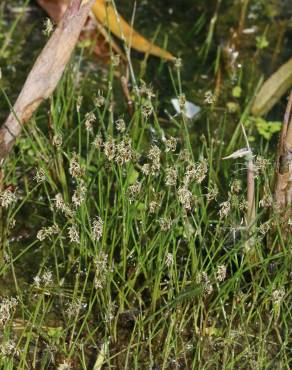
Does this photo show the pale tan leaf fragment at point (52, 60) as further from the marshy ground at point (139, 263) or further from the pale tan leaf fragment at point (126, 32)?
the pale tan leaf fragment at point (126, 32)

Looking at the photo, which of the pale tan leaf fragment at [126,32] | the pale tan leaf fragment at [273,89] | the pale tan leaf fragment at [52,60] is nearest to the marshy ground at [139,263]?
the pale tan leaf fragment at [52,60]

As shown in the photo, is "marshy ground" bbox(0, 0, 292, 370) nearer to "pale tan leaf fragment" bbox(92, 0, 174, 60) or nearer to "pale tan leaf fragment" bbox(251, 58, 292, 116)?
"pale tan leaf fragment" bbox(251, 58, 292, 116)

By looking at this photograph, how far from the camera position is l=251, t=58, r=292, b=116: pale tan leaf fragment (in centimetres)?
308

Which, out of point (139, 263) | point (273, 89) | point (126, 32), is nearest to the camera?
point (139, 263)

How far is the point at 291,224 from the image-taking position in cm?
240

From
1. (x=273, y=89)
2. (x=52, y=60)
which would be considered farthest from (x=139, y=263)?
(x=273, y=89)

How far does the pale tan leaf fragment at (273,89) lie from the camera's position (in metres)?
3.08

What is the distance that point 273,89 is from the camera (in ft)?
10.3

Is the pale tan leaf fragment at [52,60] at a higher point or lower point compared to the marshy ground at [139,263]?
higher

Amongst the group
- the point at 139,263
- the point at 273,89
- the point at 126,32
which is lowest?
the point at 139,263

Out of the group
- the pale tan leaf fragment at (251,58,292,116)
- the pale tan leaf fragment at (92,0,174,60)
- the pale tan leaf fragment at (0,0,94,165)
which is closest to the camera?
the pale tan leaf fragment at (0,0,94,165)

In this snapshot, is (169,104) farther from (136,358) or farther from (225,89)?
(136,358)

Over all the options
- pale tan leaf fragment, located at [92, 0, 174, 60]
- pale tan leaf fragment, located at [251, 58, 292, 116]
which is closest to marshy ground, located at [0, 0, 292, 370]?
pale tan leaf fragment, located at [251, 58, 292, 116]

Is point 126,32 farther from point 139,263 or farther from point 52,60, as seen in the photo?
point 139,263
